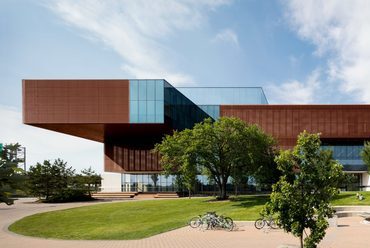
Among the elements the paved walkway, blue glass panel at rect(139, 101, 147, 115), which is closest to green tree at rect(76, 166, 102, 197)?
blue glass panel at rect(139, 101, 147, 115)

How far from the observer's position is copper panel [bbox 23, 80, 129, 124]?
55.0 meters

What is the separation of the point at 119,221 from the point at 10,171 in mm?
27611

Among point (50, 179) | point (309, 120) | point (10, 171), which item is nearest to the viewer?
point (10, 171)

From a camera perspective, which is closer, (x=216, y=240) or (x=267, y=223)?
(x=216, y=240)

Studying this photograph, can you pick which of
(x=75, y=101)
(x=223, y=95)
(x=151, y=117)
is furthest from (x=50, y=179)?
(x=223, y=95)

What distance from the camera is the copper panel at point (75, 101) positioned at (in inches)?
2167

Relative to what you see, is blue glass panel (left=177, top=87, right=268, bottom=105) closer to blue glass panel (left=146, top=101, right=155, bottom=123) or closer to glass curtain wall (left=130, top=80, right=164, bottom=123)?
glass curtain wall (left=130, top=80, right=164, bottom=123)

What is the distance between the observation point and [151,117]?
55.4 meters

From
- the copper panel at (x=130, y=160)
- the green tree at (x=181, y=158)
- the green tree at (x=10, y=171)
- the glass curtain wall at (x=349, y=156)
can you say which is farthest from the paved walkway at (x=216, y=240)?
the glass curtain wall at (x=349, y=156)

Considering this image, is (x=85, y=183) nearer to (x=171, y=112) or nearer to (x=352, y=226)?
(x=171, y=112)

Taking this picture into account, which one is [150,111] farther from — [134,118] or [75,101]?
[75,101]

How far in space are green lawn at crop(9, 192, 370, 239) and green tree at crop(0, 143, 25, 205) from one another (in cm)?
1805

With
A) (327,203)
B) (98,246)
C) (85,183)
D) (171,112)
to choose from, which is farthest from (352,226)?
(85,183)

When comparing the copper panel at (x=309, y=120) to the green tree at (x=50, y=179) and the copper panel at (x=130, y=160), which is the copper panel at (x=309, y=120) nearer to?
the copper panel at (x=130, y=160)
